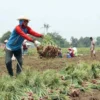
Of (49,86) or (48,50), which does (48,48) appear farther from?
(49,86)

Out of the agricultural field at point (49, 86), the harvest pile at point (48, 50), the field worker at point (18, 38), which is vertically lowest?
the agricultural field at point (49, 86)

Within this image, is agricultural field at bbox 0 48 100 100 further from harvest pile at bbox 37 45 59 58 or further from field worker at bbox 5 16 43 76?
harvest pile at bbox 37 45 59 58

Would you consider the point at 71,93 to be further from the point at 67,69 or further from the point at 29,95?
the point at 67,69

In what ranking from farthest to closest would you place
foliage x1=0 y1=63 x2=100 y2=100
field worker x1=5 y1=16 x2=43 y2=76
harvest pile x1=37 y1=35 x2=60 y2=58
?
harvest pile x1=37 y1=35 x2=60 y2=58 < field worker x1=5 y1=16 x2=43 y2=76 < foliage x1=0 y1=63 x2=100 y2=100

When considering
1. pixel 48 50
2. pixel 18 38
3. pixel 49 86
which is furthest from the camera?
pixel 48 50

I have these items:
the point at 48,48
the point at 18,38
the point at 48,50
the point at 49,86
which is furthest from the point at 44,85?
the point at 48,50

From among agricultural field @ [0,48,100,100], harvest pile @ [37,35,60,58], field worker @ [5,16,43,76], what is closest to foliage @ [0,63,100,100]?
agricultural field @ [0,48,100,100]

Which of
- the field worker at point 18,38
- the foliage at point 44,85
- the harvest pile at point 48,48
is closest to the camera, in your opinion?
the foliage at point 44,85

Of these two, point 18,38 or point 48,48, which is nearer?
point 18,38

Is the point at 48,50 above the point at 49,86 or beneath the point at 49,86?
above

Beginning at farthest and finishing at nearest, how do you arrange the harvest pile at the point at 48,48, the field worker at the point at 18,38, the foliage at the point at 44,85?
the harvest pile at the point at 48,48
the field worker at the point at 18,38
the foliage at the point at 44,85

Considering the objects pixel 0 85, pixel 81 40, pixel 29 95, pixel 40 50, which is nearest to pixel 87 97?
pixel 29 95

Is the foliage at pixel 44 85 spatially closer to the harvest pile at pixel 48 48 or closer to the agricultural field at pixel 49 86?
the agricultural field at pixel 49 86

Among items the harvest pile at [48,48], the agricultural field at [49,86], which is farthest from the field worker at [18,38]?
the harvest pile at [48,48]
